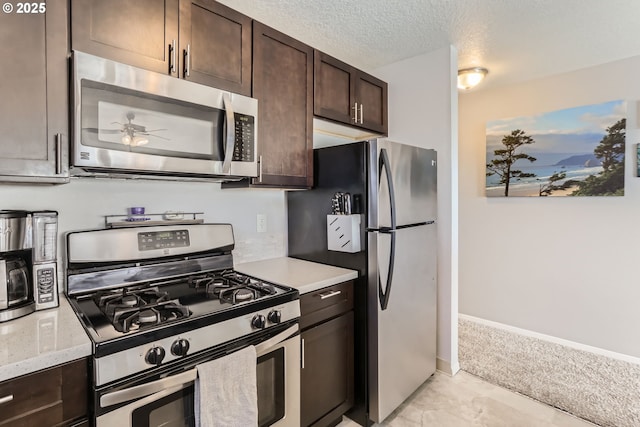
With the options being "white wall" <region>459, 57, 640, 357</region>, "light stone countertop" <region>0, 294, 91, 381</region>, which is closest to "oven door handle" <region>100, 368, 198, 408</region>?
"light stone countertop" <region>0, 294, 91, 381</region>

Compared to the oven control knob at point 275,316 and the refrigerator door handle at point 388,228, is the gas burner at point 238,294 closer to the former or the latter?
the oven control knob at point 275,316

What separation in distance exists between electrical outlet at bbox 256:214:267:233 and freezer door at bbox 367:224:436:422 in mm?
793

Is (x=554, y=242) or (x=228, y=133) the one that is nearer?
(x=228, y=133)

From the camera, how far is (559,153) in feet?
9.52

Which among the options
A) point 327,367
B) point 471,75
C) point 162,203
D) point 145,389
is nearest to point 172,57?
point 162,203

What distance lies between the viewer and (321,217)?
2.13 metres

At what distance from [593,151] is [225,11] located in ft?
9.97

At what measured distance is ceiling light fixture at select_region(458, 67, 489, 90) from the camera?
9.18ft

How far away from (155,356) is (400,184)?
5.03 feet

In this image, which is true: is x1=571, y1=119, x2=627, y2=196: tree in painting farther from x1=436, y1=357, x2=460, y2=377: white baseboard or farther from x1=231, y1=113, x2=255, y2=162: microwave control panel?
x1=231, y1=113, x2=255, y2=162: microwave control panel

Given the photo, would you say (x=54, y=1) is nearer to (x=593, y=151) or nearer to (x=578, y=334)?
(x=593, y=151)

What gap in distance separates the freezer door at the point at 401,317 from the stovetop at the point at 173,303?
603 mm

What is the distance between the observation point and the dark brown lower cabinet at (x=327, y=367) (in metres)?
1.69

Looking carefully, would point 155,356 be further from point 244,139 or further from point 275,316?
point 244,139
